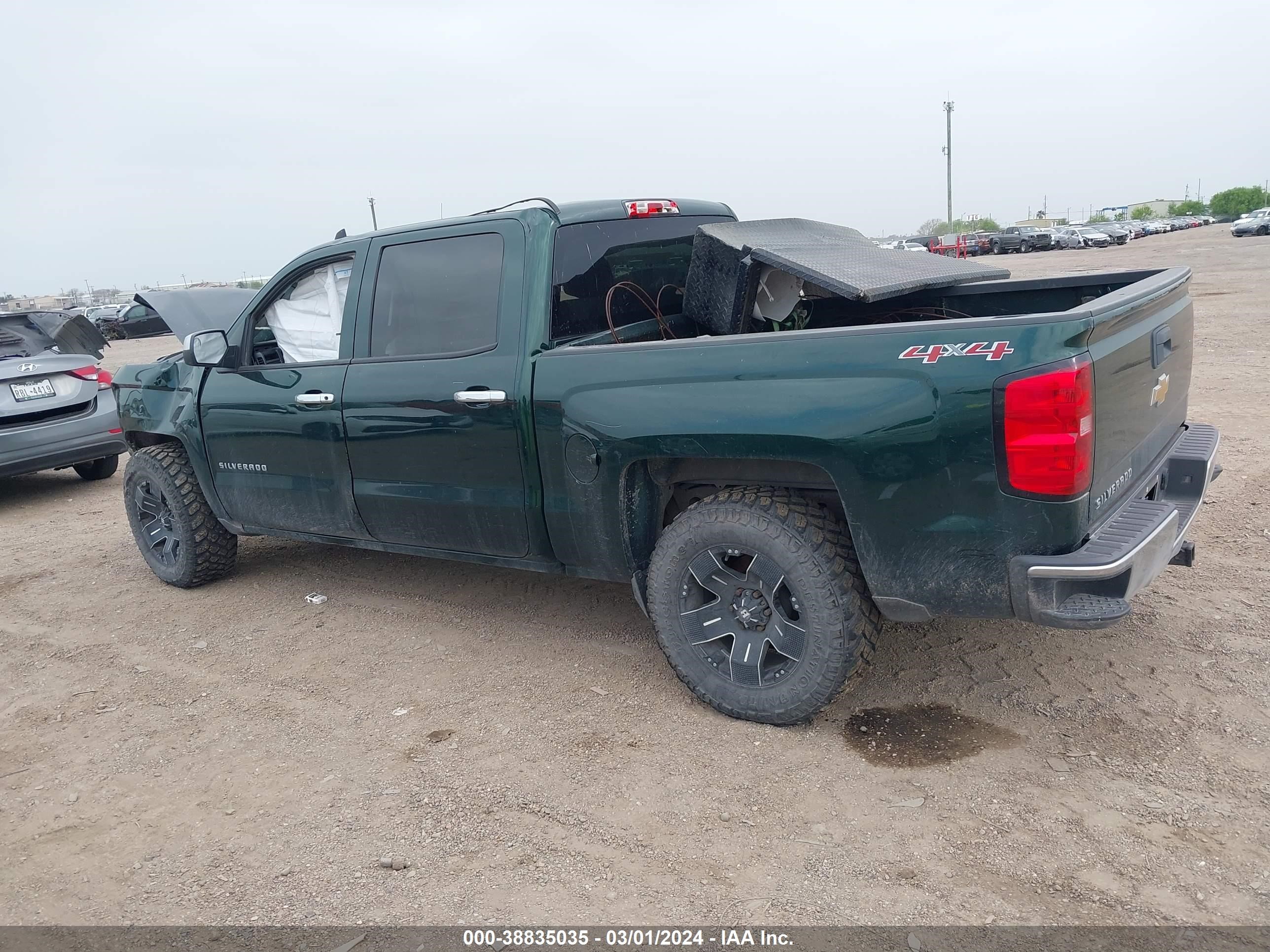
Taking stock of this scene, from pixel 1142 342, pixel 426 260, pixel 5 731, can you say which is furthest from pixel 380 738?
pixel 1142 342

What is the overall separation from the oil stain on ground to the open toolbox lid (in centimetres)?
154

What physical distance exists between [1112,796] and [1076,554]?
0.77 m

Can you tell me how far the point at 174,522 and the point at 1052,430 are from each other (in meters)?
4.80

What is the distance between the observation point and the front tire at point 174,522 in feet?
18.1

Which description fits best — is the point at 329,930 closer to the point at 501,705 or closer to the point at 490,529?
the point at 501,705

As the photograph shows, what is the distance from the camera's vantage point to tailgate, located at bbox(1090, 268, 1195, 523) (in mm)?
2951

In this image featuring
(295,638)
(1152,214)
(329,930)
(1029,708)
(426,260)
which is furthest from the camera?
(1152,214)

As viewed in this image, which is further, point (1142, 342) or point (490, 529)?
point (490, 529)

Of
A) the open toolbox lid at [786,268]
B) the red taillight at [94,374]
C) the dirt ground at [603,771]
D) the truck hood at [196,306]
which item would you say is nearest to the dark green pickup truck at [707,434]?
the open toolbox lid at [786,268]

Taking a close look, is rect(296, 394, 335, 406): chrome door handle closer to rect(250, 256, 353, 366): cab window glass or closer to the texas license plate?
rect(250, 256, 353, 366): cab window glass

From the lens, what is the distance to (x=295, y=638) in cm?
486

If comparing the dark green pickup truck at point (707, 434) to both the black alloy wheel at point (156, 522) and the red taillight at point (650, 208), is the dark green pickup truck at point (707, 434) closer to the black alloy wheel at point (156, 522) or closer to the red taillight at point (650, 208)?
the red taillight at point (650, 208)

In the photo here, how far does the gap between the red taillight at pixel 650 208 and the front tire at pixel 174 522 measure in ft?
9.77

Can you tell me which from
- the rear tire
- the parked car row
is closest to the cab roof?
the rear tire
